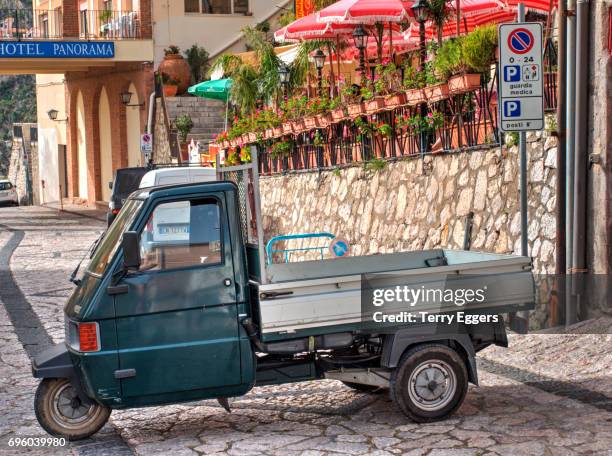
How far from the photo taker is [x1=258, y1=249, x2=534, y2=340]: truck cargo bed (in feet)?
23.1

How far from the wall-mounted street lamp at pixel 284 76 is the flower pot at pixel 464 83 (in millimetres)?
11576

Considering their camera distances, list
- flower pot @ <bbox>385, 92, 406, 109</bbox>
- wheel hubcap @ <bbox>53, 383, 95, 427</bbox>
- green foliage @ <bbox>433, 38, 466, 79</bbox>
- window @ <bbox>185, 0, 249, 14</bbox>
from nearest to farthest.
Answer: wheel hubcap @ <bbox>53, 383, 95, 427</bbox>, green foliage @ <bbox>433, 38, 466, 79</bbox>, flower pot @ <bbox>385, 92, 406, 109</bbox>, window @ <bbox>185, 0, 249, 14</bbox>

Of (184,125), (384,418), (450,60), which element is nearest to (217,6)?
(184,125)

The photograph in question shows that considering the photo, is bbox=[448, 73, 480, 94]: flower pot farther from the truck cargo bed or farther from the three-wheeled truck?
the three-wheeled truck

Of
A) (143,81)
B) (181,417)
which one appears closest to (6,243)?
(143,81)

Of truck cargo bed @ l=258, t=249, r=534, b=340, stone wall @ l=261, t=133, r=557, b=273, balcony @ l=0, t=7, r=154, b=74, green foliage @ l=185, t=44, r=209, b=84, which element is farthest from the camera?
green foliage @ l=185, t=44, r=209, b=84

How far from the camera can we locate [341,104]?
674 inches

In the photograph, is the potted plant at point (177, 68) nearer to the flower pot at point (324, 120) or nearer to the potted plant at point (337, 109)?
the flower pot at point (324, 120)

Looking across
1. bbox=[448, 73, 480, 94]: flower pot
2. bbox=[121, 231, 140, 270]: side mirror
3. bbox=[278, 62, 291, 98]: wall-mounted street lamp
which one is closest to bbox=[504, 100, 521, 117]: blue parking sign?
bbox=[448, 73, 480, 94]: flower pot

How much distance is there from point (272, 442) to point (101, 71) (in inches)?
1514

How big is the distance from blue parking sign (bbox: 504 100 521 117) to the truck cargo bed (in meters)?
1.96

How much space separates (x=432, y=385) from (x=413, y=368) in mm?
187

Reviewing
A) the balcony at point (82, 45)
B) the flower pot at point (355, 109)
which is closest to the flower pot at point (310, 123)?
the flower pot at point (355, 109)

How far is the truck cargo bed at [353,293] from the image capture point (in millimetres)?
7051
